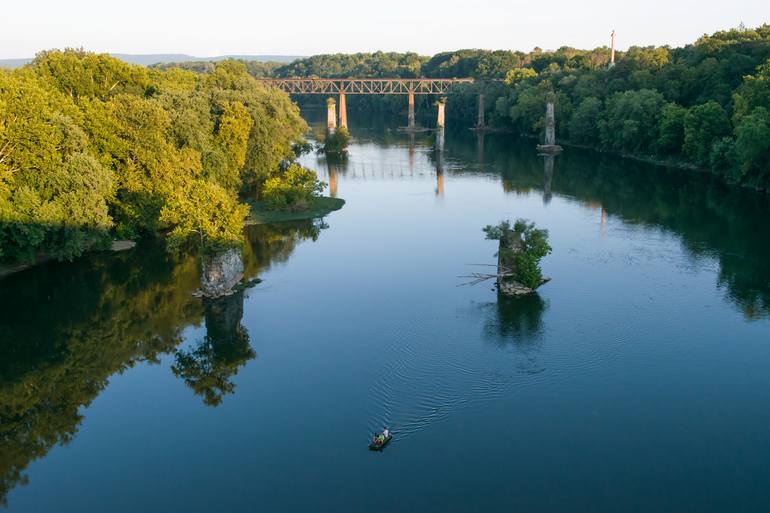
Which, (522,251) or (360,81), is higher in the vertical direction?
(360,81)

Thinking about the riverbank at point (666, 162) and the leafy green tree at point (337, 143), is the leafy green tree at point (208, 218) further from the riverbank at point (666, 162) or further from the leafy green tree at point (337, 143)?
the leafy green tree at point (337, 143)

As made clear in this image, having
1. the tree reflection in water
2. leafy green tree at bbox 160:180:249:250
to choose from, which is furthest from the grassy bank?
the tree reflection in water

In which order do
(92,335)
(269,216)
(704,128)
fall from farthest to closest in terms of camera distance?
1. (704,128)
2. (269,216)
3. (92,335)

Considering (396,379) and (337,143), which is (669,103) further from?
(396,379)

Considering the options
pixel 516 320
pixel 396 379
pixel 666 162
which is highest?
pixel 666 162

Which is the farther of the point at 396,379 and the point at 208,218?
the point at 208,218

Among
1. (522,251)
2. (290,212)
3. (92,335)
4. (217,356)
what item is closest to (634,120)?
(290,212)
